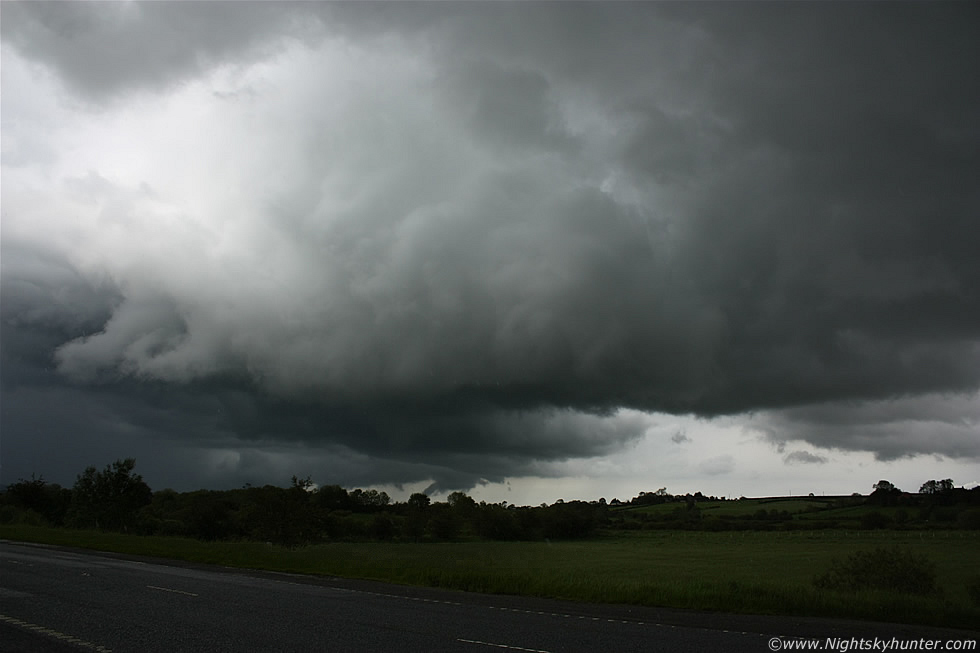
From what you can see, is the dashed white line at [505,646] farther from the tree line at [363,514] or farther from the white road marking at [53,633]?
the tree line at [363,514]

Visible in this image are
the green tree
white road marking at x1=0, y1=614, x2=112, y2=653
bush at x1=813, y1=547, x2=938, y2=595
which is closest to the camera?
white road marking at x1=0, y1=614, x2=112, y2=653

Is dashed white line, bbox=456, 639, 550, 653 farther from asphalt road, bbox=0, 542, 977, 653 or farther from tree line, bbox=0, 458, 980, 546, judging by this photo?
tree line, bbox=0, 458, 980, 546

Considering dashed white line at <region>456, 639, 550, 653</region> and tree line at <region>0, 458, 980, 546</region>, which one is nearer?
dashed white line at <region>456, 639, 550, 653</region>

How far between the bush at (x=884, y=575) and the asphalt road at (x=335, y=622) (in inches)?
436

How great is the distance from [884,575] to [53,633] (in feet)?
103

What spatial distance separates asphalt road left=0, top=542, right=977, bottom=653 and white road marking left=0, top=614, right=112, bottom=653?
2cm

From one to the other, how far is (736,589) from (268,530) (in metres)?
40.4

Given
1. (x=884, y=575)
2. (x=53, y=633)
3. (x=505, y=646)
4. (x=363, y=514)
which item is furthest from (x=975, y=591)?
(x=363, y=514)

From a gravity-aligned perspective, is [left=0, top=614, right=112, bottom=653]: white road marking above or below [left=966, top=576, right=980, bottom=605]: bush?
above

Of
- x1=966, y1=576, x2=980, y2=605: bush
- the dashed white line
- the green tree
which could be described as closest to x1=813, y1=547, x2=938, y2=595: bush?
x1=966, y1=576, x2=980, y2=605: bush

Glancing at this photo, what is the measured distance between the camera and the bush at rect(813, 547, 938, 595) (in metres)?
28.9

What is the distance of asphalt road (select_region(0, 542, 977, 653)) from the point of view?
14203mm

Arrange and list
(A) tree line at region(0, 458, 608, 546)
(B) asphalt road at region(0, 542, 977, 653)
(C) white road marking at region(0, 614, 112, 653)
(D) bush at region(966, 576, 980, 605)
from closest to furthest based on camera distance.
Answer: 1. (C) white road marking at region(0, 614, 112, 653)
2. (B) asphalt road at region(0, 542, 977, 653)
3. (D) bush at region(966, 576, 980, 605)
4. (A) tree line at region(0, 458, 608, 546)

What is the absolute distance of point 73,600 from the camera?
19.7 m
